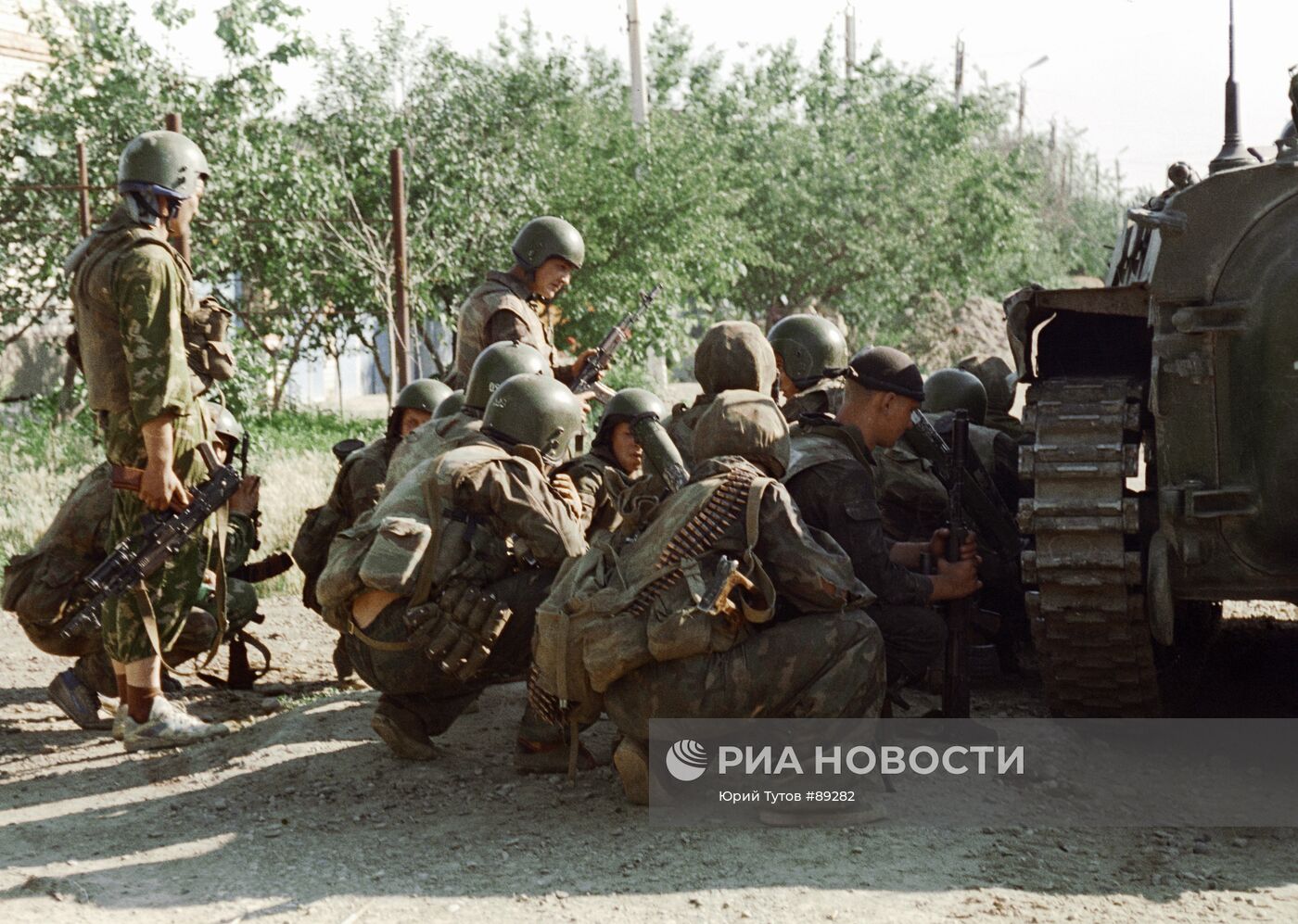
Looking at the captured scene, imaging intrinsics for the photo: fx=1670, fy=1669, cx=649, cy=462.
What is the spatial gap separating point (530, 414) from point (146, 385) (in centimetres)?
146

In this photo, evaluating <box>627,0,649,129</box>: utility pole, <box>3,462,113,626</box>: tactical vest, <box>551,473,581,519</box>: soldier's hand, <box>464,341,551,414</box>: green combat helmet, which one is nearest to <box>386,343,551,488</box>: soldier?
<box>464,341,551,414</box>: green combat helmet

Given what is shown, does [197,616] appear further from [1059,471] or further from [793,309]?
[793,309]

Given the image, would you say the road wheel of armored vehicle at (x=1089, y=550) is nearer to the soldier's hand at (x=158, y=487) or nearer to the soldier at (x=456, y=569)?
the soldier at (x=456, y=569)

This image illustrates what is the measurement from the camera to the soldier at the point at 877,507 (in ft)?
17.8

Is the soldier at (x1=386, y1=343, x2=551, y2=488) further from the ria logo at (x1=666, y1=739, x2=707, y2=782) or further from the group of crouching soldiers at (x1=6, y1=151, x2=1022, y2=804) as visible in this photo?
the ria logo at (x1=666, y1=739, x2=707, y2=782)

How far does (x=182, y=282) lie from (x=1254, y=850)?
4.31 m

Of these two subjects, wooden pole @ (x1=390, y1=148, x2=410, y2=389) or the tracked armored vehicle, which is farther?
wooden pole @ (x1=390, y1=148, x2=410, y2=389)

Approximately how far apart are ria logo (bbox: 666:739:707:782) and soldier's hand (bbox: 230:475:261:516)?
2.95 m

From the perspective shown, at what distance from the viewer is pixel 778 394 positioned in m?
7.25

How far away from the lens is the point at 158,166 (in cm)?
634

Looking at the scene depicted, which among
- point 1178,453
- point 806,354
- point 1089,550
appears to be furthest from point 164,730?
point 1178,453

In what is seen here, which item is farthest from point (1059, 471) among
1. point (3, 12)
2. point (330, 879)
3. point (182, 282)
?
point (3, 12)

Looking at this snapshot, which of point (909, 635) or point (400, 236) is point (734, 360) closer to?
point (909, 635)

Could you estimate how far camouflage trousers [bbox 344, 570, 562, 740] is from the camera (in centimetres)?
577
